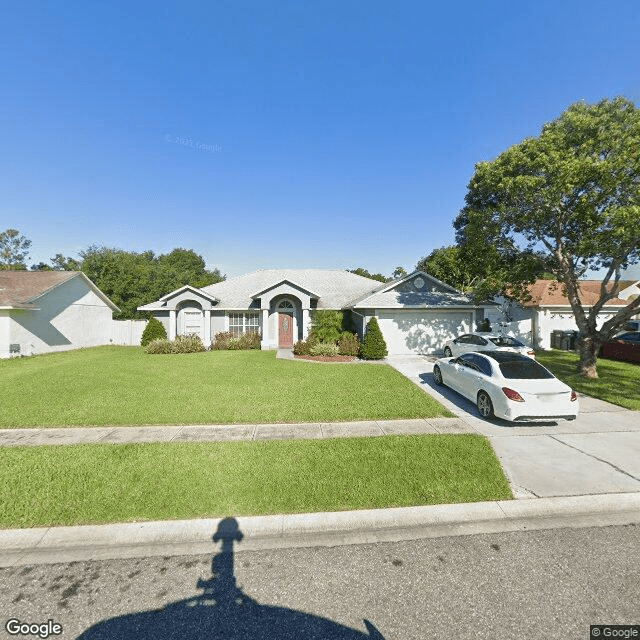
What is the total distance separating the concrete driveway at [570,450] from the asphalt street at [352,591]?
1192mm

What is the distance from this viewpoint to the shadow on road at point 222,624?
2.63 m

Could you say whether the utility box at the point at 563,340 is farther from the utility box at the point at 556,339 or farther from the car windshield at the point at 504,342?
the car windshield at the point at 504,342

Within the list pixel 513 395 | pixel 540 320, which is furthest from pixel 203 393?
pixel 540 320

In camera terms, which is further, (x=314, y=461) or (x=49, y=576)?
(x=314, y=461)

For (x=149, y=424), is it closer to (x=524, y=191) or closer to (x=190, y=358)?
(x=190, y=358)

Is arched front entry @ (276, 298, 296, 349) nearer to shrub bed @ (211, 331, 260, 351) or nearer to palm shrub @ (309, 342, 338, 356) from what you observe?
shrub bed @ (211, 331, 260, 351)

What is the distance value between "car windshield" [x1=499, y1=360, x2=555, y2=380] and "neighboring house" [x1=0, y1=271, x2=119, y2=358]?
74.4 ft

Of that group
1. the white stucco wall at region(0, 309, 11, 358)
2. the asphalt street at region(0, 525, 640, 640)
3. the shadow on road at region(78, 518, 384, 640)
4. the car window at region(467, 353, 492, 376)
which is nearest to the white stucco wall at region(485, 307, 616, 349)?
the car window at region(467, 353, 492, 376)

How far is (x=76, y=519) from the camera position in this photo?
4.08 m

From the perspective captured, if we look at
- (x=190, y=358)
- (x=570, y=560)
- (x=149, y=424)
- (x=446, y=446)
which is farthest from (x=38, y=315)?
(x=570, y=560)

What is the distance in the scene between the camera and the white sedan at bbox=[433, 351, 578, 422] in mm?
6988

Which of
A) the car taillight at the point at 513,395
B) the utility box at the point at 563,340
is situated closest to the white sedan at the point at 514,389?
the car taillight at the point at 513,395

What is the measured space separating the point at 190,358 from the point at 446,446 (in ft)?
45.6

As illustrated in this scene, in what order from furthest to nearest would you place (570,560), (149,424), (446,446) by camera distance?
(149,424) → (446,446) → (570,560)
